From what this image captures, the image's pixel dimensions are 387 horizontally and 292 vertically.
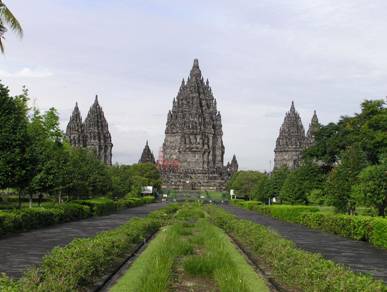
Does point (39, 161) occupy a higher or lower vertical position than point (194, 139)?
lower

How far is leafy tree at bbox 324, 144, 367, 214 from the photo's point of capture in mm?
39500

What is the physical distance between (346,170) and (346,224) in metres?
8.93

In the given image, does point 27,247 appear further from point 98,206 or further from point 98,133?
point 98,133

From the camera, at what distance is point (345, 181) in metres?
39.6

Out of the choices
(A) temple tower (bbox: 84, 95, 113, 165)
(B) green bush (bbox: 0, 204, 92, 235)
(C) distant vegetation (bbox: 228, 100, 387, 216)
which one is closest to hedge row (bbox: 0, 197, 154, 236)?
(B) green bush (bbox: 0, 204, 92, 235)

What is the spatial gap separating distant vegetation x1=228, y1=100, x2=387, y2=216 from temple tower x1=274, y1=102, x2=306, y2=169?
88.1 m

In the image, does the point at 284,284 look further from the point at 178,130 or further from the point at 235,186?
the point at 178,130

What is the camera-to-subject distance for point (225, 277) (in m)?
12.3

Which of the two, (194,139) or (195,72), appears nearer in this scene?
(194,139)

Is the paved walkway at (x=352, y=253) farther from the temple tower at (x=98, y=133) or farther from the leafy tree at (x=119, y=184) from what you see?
the temple tower at (x=98, y=133)

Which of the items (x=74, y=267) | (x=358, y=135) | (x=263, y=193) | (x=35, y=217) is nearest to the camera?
(x=74, y=267)

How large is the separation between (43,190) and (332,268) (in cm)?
3507

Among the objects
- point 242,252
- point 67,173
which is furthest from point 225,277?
point 67,173

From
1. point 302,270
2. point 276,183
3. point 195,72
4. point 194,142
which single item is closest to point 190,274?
point 302,270
